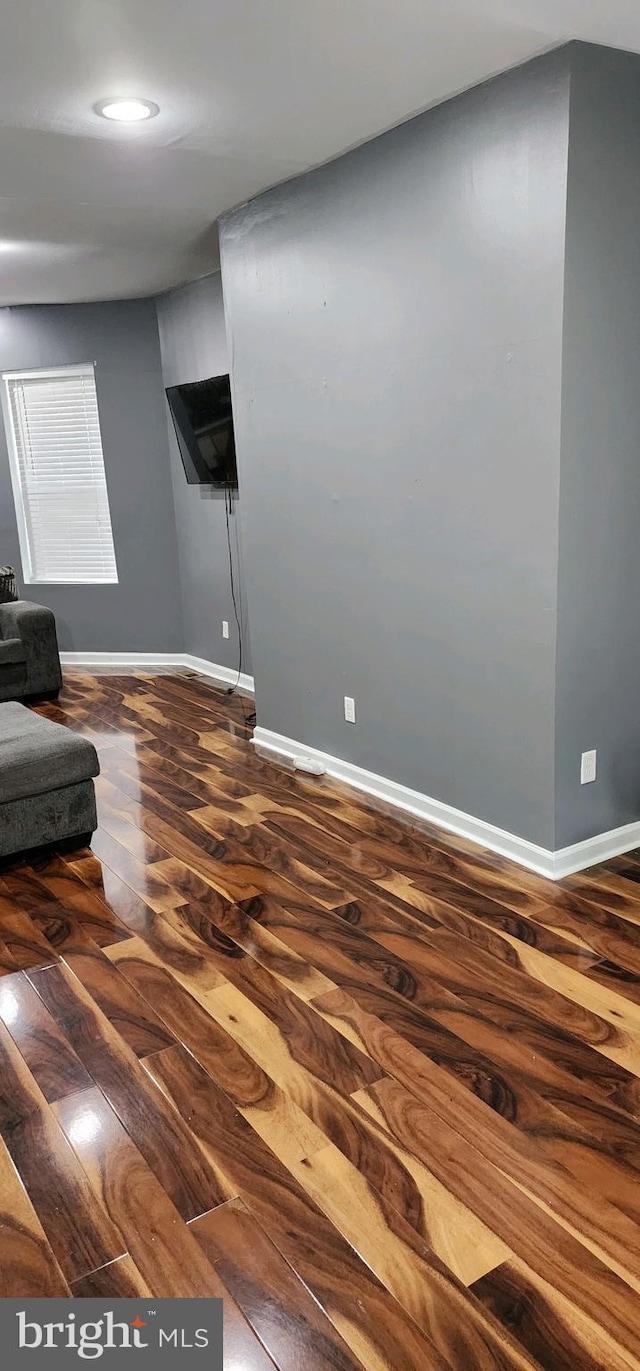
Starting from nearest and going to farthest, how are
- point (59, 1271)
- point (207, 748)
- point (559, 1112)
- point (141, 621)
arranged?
point (59, 1271) < point (559, 1112) < point (207, 748) < point (141, 621)

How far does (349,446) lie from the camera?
373 cm

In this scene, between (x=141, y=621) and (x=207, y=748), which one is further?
(x=141, y=621)

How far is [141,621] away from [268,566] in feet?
8.10

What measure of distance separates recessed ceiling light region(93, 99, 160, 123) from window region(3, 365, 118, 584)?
11.7 feet

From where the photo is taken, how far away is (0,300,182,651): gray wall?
6.24 meters

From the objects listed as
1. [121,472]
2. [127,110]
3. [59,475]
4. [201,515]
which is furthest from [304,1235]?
[59,475]

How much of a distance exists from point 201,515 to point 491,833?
3432 mm

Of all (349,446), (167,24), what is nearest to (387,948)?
(349,446)

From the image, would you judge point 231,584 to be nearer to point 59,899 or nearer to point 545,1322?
point 59,899

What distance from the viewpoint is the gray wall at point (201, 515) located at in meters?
5.54

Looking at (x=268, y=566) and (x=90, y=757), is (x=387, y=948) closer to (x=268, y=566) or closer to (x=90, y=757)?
(x=90, y=757)

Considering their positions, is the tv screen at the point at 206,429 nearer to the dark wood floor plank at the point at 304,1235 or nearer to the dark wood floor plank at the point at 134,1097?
the dark wood floor plank at the point at 134,1097

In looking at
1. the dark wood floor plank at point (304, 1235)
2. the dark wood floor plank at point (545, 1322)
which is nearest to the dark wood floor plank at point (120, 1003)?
the dark wood floor plank at point (304, 1235)

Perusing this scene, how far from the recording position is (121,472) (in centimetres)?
645
